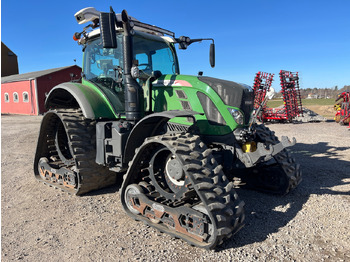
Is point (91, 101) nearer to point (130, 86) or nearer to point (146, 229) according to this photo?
point (130, 86)

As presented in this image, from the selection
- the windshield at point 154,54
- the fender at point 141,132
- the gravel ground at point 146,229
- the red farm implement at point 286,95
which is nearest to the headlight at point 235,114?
the fender at point 141,132

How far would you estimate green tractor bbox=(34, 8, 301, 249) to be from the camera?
9.87 ft

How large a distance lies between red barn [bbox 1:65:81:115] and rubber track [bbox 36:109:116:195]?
19.0m

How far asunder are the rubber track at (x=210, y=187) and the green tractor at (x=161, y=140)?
1 cm

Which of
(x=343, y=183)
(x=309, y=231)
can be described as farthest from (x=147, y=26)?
(x=343, y=183)

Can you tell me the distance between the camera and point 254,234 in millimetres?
3246

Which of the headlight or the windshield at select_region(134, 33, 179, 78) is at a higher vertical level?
the windshield at select_region(134, 33, 179, 78)

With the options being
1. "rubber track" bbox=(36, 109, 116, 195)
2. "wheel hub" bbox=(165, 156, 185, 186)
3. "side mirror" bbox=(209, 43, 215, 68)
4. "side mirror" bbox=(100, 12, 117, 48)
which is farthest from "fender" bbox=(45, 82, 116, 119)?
"side mirror" bbox=(209, 43, 215, 68)

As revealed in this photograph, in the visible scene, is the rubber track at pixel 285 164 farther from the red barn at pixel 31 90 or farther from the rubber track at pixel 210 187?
the red barn at pixel 31 90

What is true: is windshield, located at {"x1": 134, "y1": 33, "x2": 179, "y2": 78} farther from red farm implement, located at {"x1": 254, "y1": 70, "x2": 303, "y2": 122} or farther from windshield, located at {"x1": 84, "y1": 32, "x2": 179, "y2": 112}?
red farm implement, located at {"x1": 254, "y1": 70, "x2": 303, "y2": 122}

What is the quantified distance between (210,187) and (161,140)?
0.81m

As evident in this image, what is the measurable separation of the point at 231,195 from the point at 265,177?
1.83 m

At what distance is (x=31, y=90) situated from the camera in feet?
78.4

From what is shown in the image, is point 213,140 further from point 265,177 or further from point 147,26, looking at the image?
point 147,26
